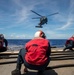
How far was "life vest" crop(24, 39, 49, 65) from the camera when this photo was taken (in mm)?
5039

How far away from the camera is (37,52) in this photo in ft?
16.6

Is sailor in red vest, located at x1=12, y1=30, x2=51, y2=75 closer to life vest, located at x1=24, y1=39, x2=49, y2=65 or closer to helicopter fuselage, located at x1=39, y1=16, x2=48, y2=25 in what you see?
life vest, located at x1=24, y1=39, x2=49, y2=65

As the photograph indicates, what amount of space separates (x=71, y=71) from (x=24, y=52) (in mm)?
1921

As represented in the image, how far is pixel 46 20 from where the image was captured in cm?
8381

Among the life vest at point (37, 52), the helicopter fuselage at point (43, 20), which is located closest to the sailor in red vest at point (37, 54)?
Answer: the life vest at point (37, 52)

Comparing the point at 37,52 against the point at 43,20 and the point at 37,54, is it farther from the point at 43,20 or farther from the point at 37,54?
the point at 43,20

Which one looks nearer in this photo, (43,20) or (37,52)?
(37,52)

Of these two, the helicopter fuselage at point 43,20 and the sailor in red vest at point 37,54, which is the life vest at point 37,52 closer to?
the sailor in red vest at point 37,54

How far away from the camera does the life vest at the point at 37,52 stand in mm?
5039

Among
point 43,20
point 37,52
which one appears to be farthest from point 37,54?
point 43,20

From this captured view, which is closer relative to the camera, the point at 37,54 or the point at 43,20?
the point at 37,54

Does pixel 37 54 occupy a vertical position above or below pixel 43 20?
below

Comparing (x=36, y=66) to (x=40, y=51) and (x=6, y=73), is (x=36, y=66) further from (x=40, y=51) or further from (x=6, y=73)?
(x=6, y=73)

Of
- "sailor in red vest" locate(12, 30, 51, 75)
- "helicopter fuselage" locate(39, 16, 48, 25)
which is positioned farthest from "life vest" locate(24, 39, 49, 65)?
"helicopter fuselage" locate(39, 16, 48, 25)
